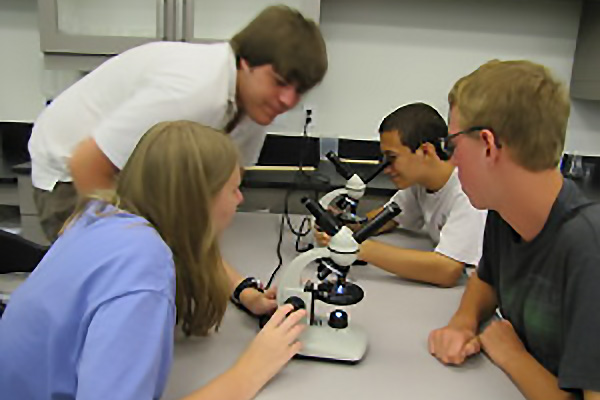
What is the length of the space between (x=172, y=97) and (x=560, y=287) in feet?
2.78

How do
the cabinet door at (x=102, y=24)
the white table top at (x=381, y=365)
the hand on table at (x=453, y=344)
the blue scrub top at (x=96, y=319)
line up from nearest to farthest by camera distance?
the blue scrub top at (x=96, y=319) → the white table top at (x=381, y=365) → the hand on table at (x=453, y=344) → the cabinet door at (x=102, y=24)

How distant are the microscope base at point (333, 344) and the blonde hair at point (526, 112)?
44cm

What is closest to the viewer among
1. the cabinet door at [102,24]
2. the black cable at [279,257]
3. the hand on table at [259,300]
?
the hand on table at [259,300]

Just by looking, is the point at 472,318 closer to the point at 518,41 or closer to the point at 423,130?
the point at 423,130

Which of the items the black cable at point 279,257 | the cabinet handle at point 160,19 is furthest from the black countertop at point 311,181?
the cabinet handle at point 160,19

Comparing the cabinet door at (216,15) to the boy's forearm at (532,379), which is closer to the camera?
the boy's forearm at (532,379)

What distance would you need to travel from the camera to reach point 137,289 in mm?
687

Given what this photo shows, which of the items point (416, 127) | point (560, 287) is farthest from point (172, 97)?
point (560, 287)

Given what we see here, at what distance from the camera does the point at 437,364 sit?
978mm

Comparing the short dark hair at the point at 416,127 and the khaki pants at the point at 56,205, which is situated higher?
the short dark hair at the point at 416,127

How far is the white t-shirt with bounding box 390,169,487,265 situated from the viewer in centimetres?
136

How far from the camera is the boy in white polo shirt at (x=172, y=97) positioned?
1144 mm

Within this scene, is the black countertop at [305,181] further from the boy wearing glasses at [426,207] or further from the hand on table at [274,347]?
the hand on table at [274,347]

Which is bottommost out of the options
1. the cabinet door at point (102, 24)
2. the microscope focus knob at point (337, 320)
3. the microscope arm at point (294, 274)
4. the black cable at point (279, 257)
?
the black cable at point (279, 257)
